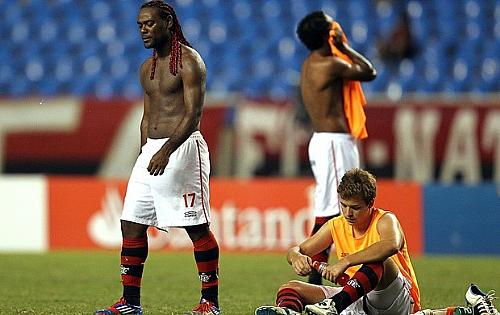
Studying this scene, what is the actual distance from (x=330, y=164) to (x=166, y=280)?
1844 millimetres

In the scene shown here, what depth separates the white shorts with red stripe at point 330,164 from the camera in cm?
787

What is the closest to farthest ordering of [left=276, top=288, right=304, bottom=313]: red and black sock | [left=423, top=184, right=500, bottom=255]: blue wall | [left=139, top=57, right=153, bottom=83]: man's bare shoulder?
1. [left=276, top=288, right=304, bottom=313]: red and black sock
2. [left=139, top=57, right=153, bottom=83]: man's bare shoulder
3. [left=423, top=184, right=500, bottom=255]: blue wall

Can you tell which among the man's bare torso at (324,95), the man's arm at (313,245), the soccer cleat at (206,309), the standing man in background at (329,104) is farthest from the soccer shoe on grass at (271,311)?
the man's bare torso at (324,95)

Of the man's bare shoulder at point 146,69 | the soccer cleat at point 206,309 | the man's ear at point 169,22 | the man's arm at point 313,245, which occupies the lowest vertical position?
the soccer cleat at point 206,309

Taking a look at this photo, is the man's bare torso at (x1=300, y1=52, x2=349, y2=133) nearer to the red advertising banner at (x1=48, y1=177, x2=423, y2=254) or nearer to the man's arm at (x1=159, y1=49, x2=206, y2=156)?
the man's arm at (x1=159, y1=49, x2=206, y2=156)

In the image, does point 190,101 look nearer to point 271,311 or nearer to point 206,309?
point 206,309

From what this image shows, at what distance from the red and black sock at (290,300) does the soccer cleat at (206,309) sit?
0.60 meters

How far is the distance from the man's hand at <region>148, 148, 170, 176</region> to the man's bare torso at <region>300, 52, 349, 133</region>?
6.68ft

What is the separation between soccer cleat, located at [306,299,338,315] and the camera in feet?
17.6

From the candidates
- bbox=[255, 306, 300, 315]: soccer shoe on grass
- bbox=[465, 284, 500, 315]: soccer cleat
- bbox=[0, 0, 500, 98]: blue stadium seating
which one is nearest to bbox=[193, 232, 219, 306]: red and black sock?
bbox=[255, 306, 300, 315]: soccer shoe on grass

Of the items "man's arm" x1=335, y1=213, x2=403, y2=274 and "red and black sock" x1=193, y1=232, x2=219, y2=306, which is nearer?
"man's arm" x1=335, y1=213, x2=403, y2=274

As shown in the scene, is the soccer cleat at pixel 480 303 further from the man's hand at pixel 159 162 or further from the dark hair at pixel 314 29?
the dark hair at pixel 314 29

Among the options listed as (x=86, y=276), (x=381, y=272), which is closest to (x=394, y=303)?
(x=381, y=272)

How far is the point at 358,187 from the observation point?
561 centimetres
